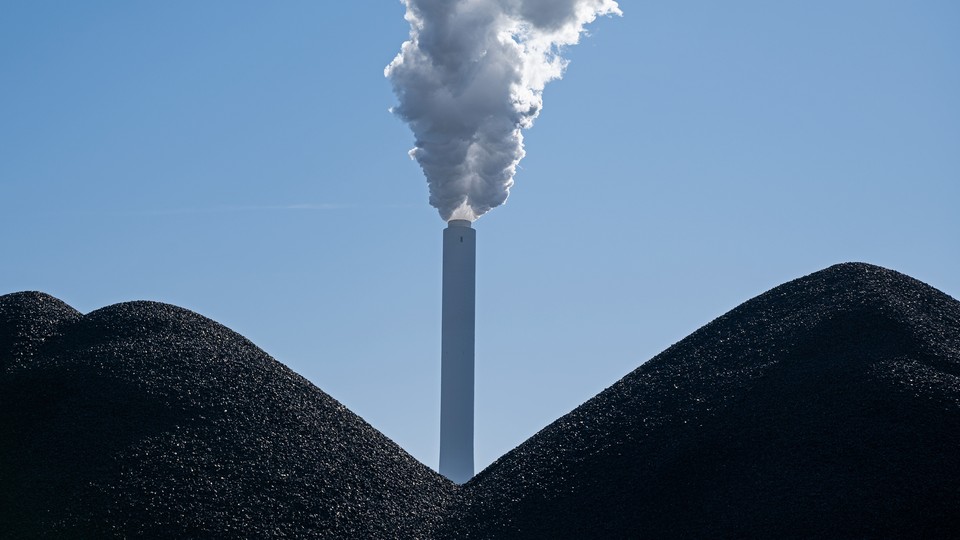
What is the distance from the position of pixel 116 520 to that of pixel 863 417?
10435 mm

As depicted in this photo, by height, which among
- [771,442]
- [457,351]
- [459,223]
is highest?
[459,223]

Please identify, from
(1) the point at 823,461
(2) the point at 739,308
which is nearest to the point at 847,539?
(1) the point at 823,461

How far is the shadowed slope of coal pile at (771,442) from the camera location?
44.9 feet

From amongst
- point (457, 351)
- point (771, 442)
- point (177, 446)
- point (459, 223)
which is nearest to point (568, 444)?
point (771, 442)

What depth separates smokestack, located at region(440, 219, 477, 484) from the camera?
25.2m

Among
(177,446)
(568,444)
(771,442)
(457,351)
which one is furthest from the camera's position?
(457,351)

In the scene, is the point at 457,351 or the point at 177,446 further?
the point at 457,351

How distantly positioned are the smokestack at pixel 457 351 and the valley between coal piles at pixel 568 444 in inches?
283

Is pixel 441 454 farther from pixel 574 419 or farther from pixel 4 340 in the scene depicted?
pixel 4 340

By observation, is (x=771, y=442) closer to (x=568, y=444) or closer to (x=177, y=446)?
(x=568, y=444)

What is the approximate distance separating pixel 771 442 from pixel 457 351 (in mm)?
12001

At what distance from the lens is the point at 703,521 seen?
14.0 metres

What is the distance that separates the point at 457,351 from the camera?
1023 inches

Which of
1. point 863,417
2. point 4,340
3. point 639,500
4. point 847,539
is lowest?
point 847,539
